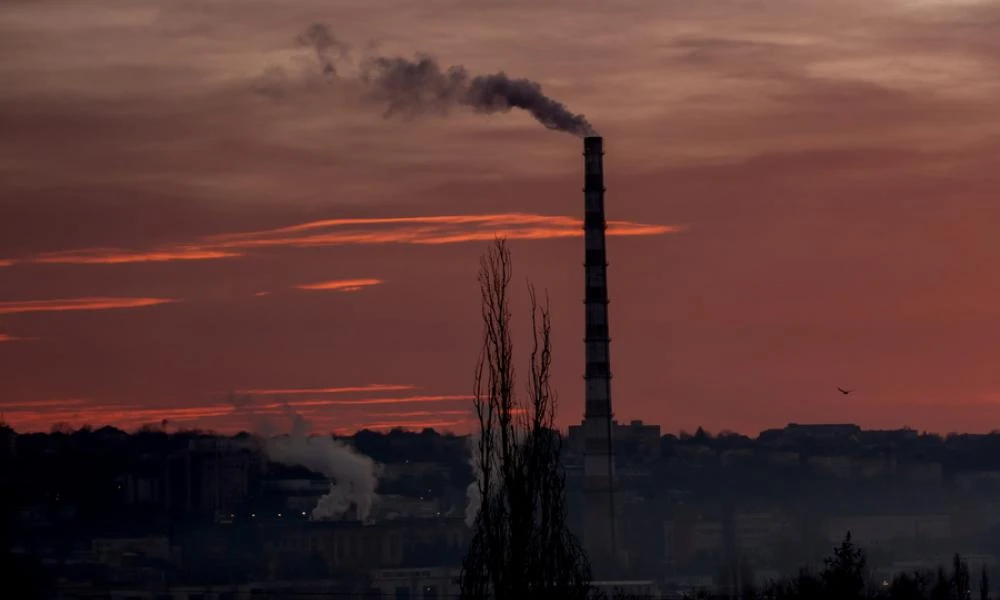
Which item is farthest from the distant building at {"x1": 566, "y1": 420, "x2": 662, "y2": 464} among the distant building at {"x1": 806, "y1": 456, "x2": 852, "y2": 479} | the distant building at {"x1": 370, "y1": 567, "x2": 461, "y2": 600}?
the distant building at {"x1": 370, "y1": 567, "x2": 461, "y2": 600}

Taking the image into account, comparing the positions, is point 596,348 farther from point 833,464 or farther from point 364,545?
point 833,464

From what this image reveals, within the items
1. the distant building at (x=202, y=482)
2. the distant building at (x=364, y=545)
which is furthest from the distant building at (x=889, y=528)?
the distant building at (x=202, y=482)

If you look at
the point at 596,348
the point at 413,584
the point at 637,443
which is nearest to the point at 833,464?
the point at 637,443

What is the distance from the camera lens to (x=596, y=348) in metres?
67.1

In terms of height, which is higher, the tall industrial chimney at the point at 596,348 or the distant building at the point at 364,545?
the tall industrial chimney at the point at 596,348

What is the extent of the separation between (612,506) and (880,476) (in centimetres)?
4690

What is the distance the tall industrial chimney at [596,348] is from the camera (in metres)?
66.8

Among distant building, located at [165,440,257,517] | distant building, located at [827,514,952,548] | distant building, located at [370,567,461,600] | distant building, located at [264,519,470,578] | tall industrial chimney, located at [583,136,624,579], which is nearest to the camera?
tall industrial chimney, located at [583,136,624,579]

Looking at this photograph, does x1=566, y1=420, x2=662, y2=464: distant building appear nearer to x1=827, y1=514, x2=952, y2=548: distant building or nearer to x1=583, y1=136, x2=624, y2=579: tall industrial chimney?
x1=827, y1=514, x2=952, y2=548: distant building

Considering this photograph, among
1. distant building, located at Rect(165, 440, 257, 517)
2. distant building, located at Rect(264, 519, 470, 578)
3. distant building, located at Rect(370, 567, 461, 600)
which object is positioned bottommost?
distant building, located at Rect(370, 567, 461, 600)

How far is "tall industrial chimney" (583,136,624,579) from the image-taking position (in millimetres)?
66750

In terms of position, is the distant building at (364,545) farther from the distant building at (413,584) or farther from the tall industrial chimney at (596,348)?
the tall industrial chimney at (596,348)

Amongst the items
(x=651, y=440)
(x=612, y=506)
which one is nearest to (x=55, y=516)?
(x=612, y=506)

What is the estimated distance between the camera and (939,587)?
35.0 meters
